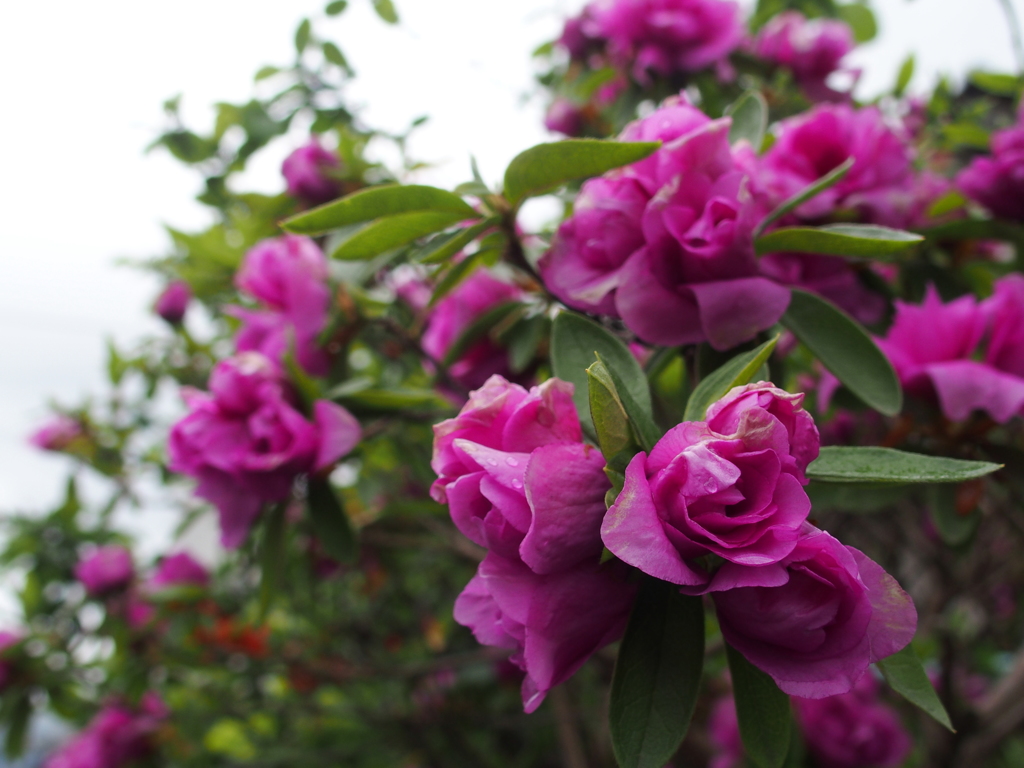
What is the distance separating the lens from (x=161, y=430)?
205 cm

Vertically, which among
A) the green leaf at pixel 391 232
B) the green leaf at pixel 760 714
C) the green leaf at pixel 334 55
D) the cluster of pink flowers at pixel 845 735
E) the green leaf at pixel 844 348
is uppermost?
the green leaf at pixel 334 55

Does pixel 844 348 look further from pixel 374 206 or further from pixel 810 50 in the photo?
pixel 810 50

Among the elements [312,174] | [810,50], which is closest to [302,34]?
[312,174]

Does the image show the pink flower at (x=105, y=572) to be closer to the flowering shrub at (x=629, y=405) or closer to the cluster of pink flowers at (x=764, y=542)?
the flowering shrub at (x=629, y=405)

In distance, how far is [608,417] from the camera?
358 mm

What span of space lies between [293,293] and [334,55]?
56 cm

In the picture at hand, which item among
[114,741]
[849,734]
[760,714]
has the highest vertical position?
[760,714]

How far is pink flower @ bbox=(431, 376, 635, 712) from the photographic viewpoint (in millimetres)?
350

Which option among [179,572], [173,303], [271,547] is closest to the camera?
[271,547]

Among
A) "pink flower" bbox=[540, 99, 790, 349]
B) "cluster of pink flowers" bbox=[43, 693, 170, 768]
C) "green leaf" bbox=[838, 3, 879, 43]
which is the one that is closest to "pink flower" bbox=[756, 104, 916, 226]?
"pink flower" bbox=[540, 99, 790, 349]

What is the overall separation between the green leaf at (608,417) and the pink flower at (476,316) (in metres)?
0.43

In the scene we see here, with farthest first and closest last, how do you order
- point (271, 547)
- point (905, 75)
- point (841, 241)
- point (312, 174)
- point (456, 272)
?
point (905, 75) → point (312, 174) → point (271, 547) → point (456, 272) → point (841, 241)

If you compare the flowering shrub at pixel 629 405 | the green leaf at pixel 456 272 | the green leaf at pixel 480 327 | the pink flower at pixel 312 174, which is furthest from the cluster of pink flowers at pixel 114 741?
the green leaf at pixel 456 272

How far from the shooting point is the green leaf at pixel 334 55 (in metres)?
1.16
